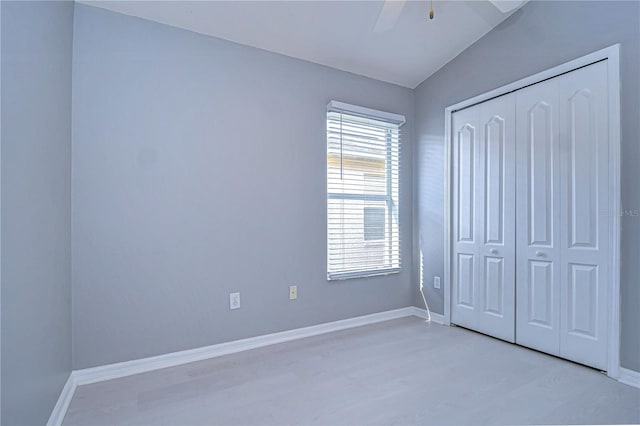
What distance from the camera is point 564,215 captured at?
241cm

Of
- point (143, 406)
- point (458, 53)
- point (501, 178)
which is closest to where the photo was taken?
point (143, 406)

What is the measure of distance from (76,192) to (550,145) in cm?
332

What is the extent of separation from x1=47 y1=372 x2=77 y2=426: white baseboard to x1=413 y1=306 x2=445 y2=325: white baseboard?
296 cm

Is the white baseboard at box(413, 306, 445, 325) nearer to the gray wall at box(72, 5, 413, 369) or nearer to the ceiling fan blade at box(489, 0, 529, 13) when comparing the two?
the gray wall at box(72, 5, 413, 369)

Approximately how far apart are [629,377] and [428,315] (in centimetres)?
160

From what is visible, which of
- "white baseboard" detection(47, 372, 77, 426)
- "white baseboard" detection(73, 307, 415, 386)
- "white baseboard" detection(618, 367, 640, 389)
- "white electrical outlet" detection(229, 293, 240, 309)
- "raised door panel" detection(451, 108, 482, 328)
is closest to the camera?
"white baseboard" detection(47, 372, 77, 426)

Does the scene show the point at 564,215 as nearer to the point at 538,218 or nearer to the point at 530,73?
the point at 538,218

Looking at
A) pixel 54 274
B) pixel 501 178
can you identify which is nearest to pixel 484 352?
pixel 501 178

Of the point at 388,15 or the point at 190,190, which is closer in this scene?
the point at 190,190

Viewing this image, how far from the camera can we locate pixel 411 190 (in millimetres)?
3609

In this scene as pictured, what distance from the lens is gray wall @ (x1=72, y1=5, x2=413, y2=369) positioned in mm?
2148

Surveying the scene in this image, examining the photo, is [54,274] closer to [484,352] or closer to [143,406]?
[143,406]

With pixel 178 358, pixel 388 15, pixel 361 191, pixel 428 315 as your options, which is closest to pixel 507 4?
pixel 388 15

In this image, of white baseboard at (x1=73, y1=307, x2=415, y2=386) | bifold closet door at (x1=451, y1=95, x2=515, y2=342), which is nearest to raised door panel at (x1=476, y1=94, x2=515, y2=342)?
bifold closet door at (x1=451, y1=95, x2=515, y2=342)
